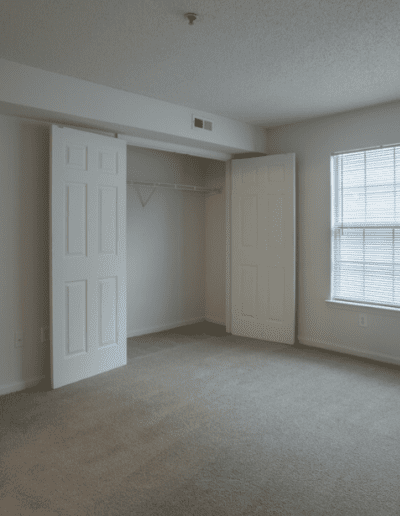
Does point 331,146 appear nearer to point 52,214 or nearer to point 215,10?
point 215,10

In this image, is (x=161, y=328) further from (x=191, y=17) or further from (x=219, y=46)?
(x=191, y=17)

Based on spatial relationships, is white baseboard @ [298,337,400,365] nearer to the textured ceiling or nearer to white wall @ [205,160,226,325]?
white wall @ [205,160,226,325]

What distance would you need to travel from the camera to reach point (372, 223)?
13.6 feet

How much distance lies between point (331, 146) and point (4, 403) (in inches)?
157

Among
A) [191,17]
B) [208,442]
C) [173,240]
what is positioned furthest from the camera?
[173,240]

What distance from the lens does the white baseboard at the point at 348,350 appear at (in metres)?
4.03

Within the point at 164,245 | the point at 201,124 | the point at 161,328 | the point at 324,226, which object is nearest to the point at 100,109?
the point at 201,124

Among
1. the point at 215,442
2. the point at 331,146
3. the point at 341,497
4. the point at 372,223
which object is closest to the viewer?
the point at 341,497

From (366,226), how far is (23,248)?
333cm

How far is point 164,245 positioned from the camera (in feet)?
18.0

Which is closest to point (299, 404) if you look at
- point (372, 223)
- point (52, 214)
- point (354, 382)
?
point (354, 382)

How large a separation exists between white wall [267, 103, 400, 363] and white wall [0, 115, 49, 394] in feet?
9.17

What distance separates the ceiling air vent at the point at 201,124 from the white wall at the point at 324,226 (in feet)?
3.44

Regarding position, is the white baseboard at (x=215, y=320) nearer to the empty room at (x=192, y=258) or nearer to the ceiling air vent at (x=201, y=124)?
the empty room at (x=192, y=258)
